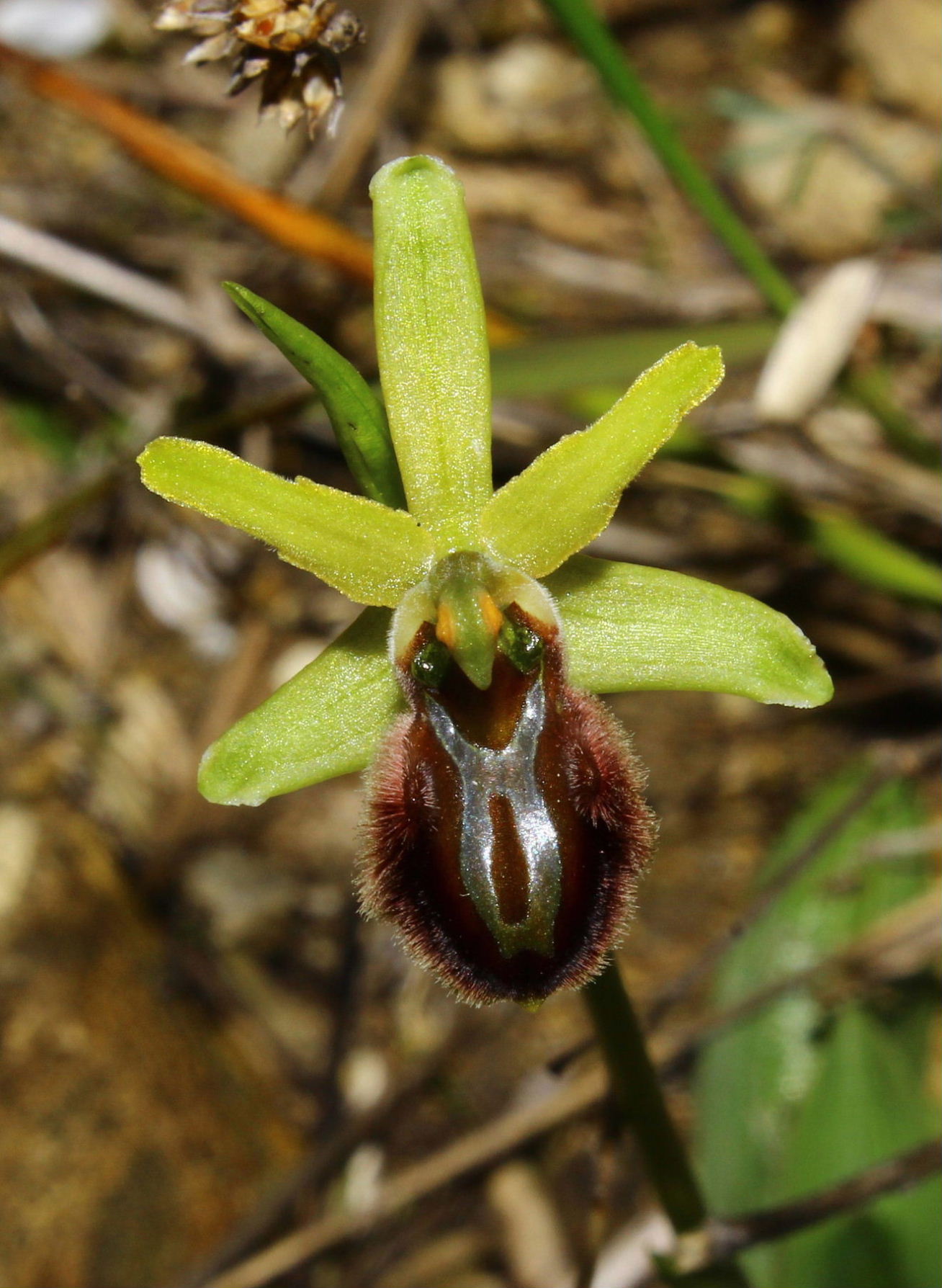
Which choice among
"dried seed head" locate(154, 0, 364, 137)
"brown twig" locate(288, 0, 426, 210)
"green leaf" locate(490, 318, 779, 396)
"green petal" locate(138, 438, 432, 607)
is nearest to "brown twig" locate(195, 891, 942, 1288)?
"green leaf" locate(490, 318, 779, 396)

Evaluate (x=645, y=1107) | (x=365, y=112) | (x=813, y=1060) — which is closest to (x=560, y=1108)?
(x=813, y=1060)

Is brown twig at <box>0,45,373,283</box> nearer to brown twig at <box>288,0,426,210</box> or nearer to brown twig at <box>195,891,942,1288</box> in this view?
brown twig at <box>288,0,426,210</box>

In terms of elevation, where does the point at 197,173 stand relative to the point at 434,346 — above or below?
below

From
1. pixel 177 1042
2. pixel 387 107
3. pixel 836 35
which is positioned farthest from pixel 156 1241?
pixel 836 35

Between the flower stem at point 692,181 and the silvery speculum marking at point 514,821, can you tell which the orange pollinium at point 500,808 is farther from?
the flower stem at point 692,181

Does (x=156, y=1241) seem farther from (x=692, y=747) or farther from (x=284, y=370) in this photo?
(x=284, y=370)

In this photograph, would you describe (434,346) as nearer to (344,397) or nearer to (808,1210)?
(344,397)

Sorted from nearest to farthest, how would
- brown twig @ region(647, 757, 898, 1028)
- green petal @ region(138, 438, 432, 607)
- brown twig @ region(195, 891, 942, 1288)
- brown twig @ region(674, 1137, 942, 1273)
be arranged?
green petal @ region(138, 438, 432, 607) → brown twig @ region(674, 1137, 942, 1273) → brown twig @ region(647, 757, 898, 1028) → brown twig @ region(195, 891, 942, 1288)
